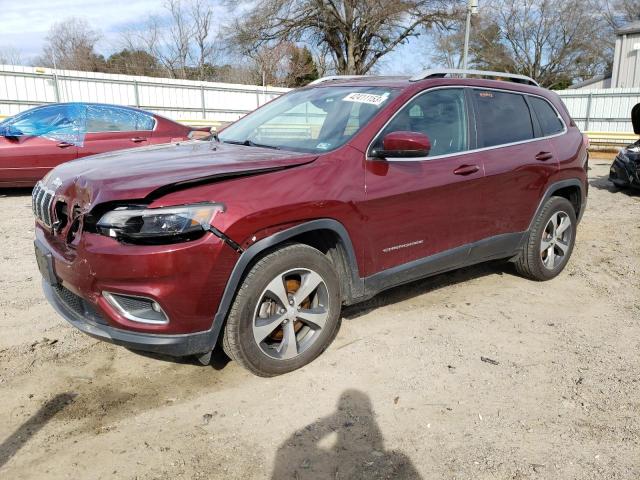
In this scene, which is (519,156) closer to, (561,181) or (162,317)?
(561,181)

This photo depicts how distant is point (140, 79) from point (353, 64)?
2005 cm

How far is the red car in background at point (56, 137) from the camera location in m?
8.12

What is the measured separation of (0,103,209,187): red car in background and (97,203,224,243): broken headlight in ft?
20.5

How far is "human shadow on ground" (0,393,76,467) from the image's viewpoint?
8.35 feet

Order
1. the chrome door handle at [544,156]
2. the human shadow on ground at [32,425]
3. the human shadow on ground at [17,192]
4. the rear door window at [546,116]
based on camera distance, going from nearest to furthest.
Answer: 1. the human shadow on ground at [32,425]
2. the chrome door handle at [544,156]
3. the rear door window at [546,116]
4. the human shadow on ground at [17,192]

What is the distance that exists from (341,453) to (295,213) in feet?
4.16

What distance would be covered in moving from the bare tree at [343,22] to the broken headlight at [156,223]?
104 feet

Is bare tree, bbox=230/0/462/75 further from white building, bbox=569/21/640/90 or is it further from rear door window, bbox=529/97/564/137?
rear door window, bbox=529/97/564/137

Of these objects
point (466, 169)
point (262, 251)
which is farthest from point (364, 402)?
point (466, 169)

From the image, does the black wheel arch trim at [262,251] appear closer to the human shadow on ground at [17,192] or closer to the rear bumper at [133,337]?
the rear bumper at [133,337]

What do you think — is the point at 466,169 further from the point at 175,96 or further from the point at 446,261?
the point at 175,96

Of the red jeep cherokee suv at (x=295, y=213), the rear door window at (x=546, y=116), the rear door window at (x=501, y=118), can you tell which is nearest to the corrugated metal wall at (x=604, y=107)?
the rear door window at (x=546, y=116)

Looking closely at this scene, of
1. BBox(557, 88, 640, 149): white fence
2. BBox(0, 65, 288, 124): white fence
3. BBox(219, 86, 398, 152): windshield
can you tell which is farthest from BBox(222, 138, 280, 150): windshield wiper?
BBox(557, 88, 640, 149): white fence

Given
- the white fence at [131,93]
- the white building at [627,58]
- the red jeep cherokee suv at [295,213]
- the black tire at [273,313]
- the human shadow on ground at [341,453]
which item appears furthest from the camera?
the white building at [627,58]
